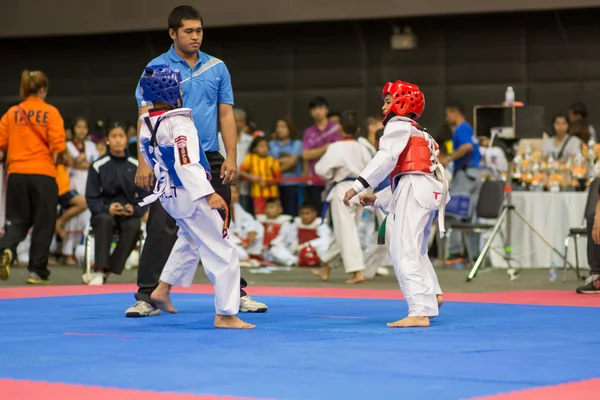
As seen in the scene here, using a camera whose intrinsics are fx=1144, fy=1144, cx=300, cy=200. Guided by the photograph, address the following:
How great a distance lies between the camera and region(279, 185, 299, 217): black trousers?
565 inches

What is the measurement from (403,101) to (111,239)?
455 centimetres

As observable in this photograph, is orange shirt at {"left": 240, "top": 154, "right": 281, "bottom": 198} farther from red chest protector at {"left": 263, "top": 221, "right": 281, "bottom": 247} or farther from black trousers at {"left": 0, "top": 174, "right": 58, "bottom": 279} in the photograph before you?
black trousers at {"left": 0, "top": 174, "right": 58, "bottom": 279}

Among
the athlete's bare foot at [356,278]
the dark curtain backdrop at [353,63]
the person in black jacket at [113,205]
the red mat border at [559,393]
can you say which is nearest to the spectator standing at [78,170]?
the person in black jacket at [113,205]

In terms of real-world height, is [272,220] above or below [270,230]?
above

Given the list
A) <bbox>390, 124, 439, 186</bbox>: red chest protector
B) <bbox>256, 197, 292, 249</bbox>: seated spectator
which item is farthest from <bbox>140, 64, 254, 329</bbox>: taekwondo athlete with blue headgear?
<bbox>256, 197, 292, 249</bbox>: seated spectator

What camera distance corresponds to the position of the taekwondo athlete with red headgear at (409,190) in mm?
6238

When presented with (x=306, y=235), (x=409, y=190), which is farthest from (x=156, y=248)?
(x=306, y=235)

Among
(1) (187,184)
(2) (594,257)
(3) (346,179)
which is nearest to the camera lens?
(1) (187,184)

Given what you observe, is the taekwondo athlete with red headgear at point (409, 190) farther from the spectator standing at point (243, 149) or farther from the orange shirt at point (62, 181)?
the spectator standing at point (243, 149)

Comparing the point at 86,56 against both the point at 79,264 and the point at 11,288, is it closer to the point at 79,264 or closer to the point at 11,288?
the point at 79,264

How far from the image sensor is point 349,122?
10633 mm

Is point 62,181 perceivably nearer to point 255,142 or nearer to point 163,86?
point 255,142

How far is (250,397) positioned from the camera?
379 centimetres

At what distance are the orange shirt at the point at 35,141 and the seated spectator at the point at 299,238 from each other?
11.4ft
